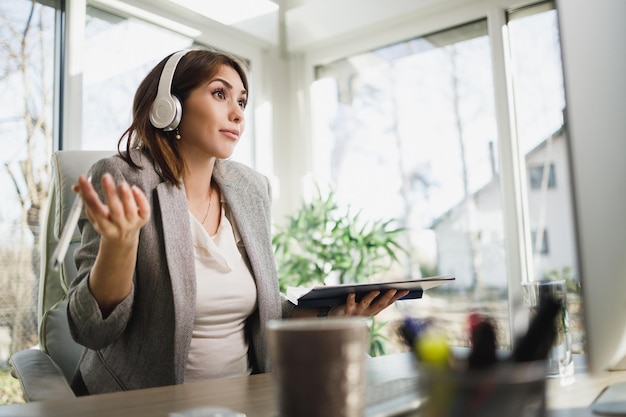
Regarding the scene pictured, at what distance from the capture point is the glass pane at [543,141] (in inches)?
92.8

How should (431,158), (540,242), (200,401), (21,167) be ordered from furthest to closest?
(431,158) < (540,242) < (21,167) < (200,401)

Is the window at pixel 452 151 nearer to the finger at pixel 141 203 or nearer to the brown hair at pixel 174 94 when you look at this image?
the brown hair at pixel 174 94

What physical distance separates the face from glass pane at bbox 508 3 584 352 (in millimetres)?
1468

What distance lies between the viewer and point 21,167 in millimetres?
2053

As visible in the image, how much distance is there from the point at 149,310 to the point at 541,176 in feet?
6.04

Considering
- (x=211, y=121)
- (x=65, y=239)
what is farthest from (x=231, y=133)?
(x=65, y=239)

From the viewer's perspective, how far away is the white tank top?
1.24m

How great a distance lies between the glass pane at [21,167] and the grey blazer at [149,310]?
0.94 metres

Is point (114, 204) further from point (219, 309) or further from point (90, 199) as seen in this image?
point (219, 309)

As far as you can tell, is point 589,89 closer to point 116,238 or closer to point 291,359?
point 291,359

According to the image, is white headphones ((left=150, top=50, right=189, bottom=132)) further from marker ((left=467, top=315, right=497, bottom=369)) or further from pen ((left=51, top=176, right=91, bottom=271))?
marker ((left=467, top=315, right=497, bottom=369))

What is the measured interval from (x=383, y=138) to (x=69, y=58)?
152 centimetres

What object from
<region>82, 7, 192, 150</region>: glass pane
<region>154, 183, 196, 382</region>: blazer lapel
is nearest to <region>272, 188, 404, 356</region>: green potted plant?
<region>82, 7, 192, 150</region>: glass pane

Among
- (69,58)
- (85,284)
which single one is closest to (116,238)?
(85,284)
